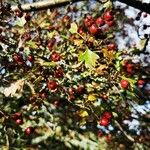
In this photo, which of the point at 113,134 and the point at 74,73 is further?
the point at 113,134

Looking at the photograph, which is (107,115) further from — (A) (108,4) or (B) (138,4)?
(B) (138,4)

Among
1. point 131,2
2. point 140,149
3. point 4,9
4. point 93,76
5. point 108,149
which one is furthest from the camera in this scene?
point 108,149

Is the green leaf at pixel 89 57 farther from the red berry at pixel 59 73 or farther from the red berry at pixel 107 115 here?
the red berry at pixel 107 115

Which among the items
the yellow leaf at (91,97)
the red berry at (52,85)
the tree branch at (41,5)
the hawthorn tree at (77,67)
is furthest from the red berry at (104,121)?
the tree branch at (41,5)

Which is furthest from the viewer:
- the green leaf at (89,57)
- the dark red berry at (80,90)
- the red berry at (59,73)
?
the dark red berry at (80,90)

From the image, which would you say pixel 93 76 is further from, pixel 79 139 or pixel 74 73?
pixel 79 139

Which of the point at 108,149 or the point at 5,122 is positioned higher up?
the point at 5,122

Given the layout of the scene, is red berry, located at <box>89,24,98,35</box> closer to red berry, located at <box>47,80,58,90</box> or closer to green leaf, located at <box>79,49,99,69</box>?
green leaf, located at <box>79,49,99,69</box>

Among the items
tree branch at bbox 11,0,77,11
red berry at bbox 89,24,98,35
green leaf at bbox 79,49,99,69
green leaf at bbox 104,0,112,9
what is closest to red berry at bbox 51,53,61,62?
red berry at bbox 89,24,98,35

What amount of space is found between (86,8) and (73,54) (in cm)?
727

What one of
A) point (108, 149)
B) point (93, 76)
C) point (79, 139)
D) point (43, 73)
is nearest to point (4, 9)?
point (43, 73)

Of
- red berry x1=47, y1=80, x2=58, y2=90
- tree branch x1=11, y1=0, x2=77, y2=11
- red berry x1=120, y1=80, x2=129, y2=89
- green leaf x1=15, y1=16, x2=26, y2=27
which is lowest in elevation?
red berry x1=47, y1=80, x2=58, y2=90

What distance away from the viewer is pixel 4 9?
14.9ft

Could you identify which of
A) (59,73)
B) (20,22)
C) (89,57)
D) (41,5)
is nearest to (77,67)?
(59,73)
